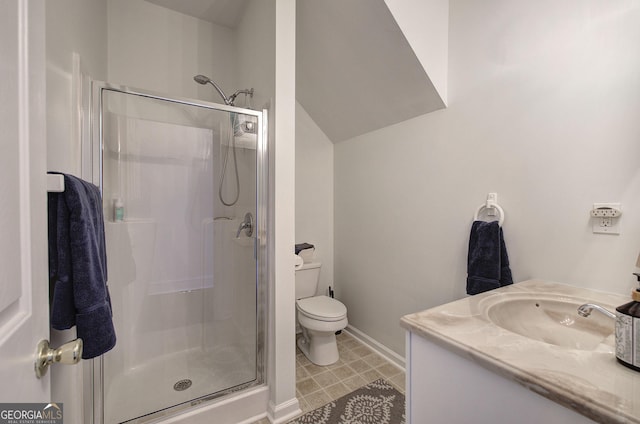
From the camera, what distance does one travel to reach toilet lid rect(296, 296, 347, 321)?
6.42ft

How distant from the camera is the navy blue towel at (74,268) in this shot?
0.76 m

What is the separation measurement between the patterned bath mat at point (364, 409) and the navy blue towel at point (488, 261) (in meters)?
0.84

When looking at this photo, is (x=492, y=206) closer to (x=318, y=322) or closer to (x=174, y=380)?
(x=318, y=322)

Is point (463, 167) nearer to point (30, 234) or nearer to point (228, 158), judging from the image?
point (228, 158)

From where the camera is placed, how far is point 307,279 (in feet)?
7.80

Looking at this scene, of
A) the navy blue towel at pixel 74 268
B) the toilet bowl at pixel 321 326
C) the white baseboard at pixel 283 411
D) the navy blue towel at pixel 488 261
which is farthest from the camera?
the toilet bowl at pixel 321 326

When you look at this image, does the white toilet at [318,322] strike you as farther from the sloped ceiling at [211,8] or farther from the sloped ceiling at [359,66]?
the sloped ceiling at [211,8]

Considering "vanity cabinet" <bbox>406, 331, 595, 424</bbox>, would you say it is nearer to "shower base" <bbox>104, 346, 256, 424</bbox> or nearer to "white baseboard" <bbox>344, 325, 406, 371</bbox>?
"shower base" <bbox>104, 346, 256, 424</bbox>

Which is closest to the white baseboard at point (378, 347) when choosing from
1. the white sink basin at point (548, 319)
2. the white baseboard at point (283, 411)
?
the white baseboard at point (283, 411)

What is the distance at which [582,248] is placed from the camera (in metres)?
1.18

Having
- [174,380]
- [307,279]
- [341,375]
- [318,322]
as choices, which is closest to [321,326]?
[318,322]

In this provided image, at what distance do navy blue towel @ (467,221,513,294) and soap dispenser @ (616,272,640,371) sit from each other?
805 mm

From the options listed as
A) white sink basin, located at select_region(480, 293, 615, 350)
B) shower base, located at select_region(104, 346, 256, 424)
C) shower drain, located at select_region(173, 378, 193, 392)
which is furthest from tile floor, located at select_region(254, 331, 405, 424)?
white sink basin, located at select_region(480, 293, 615, 350)

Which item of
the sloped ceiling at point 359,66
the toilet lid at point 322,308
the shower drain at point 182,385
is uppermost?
the sloped ceiling at point 359,66
